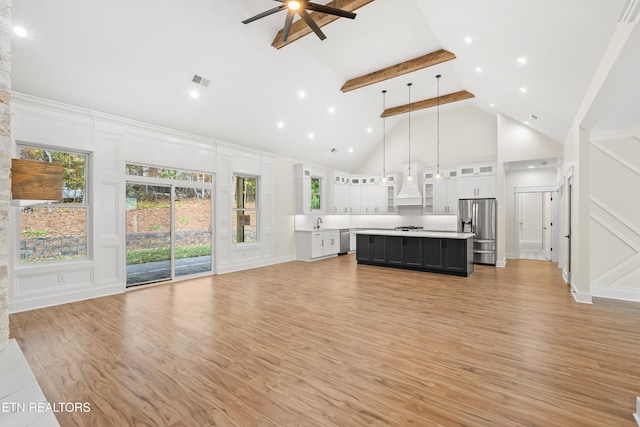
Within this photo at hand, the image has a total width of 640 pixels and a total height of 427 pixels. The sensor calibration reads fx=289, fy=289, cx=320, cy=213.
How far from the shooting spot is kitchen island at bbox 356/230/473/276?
6.26 metres

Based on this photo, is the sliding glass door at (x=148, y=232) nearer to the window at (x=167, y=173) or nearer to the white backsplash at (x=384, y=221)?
the window at (x=167, y=173)

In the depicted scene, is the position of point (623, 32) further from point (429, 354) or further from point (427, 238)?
point (427, 238)

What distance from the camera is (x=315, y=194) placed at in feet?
32.2

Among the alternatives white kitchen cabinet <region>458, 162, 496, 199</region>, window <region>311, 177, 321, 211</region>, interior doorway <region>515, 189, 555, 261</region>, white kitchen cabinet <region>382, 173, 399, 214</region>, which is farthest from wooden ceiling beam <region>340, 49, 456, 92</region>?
interior doorway <region>515, 189, 555, 261</region>

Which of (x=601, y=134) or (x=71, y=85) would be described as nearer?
(x=71, y=85)

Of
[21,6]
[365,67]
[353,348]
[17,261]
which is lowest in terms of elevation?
[353,348]

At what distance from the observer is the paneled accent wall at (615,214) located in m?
4.52

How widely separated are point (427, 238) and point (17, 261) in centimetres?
731

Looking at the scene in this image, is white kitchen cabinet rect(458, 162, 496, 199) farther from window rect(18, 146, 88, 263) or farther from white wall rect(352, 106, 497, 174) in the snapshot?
window rect(18, 146, 88, 263)

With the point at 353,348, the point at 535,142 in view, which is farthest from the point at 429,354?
the point at 535,142

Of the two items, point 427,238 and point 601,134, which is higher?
point 601,134

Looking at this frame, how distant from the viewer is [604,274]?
4.73 meters

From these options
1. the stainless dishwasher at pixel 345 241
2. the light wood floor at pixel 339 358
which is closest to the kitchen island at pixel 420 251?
the light wood floor at pixel 339 358

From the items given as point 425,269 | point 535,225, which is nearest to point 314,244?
point 425,269
